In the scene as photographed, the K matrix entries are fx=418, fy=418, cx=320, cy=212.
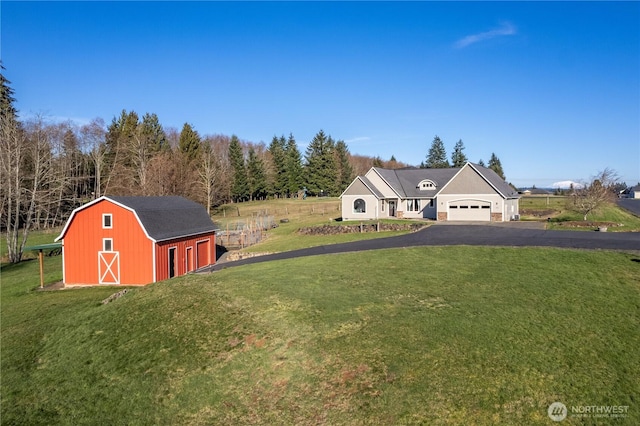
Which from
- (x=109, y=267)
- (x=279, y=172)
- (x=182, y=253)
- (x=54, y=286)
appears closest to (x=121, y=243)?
(x=109, y=267)

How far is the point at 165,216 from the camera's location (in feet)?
89.6

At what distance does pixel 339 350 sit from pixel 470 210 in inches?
1345

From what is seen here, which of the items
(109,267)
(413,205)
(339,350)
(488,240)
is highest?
(413,205)

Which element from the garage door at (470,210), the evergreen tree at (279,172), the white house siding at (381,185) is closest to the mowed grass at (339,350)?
the garage door at (470,210)

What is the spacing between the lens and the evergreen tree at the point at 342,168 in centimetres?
9674

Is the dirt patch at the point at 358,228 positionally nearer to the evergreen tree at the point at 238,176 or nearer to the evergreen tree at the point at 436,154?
the evergreen tree at the point at 238,176

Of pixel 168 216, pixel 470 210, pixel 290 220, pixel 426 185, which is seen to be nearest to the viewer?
pixel 168 216

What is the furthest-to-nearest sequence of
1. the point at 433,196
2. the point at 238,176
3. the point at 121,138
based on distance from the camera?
1. the point at 238,176
2. the point at 121,138
3. the point at 433,196

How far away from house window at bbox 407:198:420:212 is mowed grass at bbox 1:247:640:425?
30603 mm

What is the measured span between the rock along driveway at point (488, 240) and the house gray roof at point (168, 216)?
3.13 m

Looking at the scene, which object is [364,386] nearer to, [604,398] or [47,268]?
[604,398]

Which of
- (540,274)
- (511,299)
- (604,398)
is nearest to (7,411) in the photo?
(604,398)

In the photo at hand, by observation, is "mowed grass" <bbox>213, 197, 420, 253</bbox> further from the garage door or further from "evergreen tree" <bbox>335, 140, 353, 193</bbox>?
"evergreen tree" <bbox>335, 140, 353, 193</bbox>

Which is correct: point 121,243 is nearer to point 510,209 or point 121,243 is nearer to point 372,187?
point 372,187
